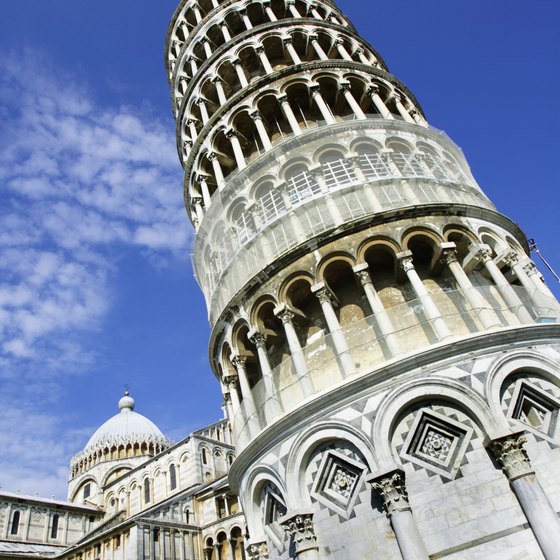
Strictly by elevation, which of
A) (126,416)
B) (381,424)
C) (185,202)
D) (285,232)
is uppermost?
(126,416)

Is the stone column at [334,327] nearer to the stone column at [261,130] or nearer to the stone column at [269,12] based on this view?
the stone column at [261,130]

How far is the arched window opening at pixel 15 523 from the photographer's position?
36.6 metres

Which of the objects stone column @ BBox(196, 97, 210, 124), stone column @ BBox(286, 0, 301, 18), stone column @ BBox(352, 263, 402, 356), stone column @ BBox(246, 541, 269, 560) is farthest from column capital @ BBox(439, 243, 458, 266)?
stone column @ BBox(286, 0, 301, 18)

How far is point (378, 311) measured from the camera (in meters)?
10.3

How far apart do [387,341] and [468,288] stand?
206cm

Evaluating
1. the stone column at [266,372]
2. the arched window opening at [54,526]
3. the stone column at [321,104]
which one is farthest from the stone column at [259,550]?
the arched window opening at [54,526]

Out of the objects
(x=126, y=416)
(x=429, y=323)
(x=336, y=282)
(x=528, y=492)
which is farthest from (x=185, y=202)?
(x=126, y=416)

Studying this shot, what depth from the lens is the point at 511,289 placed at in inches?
413

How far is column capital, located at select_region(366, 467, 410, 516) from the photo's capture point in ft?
26.8

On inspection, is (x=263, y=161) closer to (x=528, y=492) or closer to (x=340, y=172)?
(x=340, y=172)

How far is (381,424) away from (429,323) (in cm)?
231

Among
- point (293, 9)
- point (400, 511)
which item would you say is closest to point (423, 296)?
point (400, 511)

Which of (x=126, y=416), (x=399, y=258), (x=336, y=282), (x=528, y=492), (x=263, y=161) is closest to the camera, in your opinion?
(x=528, y=492)

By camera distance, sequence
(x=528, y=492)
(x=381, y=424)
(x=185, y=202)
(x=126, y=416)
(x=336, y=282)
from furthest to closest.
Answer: (x=126, y=416), (x=185, y=202), (x=336, y=282), (x=381, y=424), (x=528, y=492)
